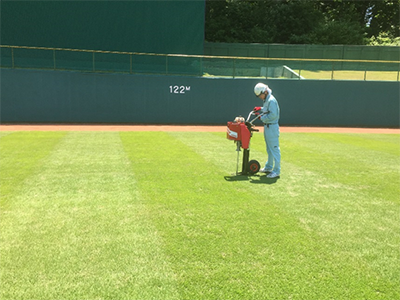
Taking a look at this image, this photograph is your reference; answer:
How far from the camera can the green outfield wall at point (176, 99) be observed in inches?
728

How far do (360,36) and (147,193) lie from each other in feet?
121

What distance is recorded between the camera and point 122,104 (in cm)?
1962

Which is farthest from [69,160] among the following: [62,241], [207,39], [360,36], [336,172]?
[360,36]

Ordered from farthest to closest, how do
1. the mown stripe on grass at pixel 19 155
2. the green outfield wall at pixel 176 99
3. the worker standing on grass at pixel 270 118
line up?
the green outfield wall at pixel 176 99 < the worker standing on grass at pixel 270 118 < the mown stripe on grass at pixel 19 155

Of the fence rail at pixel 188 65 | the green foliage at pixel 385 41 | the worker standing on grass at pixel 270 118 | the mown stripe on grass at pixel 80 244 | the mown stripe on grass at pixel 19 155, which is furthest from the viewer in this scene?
the green foliage at pixel 385 41

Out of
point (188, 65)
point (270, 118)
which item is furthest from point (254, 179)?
point (188, 65)

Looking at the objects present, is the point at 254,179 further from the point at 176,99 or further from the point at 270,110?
the point at 176,99

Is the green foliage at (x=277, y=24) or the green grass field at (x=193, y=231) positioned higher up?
the green foliage at (x=277, y=24)

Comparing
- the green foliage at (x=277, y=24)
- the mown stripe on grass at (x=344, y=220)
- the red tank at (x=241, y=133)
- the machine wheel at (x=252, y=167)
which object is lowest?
the mown stripe on grass at (x=344, y=220)

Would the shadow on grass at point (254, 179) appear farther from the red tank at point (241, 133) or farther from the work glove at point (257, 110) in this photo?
the work glove at point (257, 110)

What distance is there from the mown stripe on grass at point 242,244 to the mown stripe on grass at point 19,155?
2.42 meters

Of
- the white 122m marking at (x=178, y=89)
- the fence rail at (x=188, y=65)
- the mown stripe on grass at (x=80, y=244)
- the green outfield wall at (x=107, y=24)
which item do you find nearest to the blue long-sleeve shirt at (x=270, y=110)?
the mown stripe on grass at (x=80, y=244)

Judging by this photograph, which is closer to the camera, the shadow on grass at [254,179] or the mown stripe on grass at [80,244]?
the mown stripe on grass at [80,244]

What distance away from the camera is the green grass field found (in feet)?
10.6
